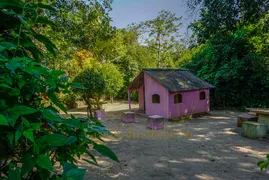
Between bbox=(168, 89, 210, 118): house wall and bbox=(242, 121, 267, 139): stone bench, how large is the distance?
12.8ft

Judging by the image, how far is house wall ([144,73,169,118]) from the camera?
33.7 ft

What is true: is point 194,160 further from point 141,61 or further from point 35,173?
point 141,61

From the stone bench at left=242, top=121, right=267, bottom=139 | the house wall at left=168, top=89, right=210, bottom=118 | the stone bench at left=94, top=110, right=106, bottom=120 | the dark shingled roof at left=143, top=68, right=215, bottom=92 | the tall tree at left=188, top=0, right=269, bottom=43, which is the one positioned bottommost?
the stone bench at left=242, top=121, right=267, bottom=139

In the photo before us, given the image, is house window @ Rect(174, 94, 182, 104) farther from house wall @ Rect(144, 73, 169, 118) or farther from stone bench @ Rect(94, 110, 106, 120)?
stone bench @ Rect(94, 110, 106, 120)

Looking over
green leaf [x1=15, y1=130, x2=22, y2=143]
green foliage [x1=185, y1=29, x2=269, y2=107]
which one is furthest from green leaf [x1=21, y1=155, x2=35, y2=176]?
green foliage [x1=185, y1=29, x2=269, y2=107]

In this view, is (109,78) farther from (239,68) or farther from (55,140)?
(55,140)

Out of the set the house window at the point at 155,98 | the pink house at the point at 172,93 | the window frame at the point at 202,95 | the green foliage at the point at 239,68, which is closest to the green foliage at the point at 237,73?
the green foliage at the point at 239,68

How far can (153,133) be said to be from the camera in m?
7.61

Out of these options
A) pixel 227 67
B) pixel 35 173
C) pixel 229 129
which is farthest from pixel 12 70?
pixel 227 67

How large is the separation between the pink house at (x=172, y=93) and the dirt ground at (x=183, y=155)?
2.20 metres

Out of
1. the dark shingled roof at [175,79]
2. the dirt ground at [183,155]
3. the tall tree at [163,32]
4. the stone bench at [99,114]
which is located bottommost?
the dirt ground at [183,155]

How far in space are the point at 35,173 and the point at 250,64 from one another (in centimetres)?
1447

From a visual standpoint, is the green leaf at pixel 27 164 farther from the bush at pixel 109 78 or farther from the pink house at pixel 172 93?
the bush at pixel 109 78

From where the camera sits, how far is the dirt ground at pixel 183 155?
4.15m
